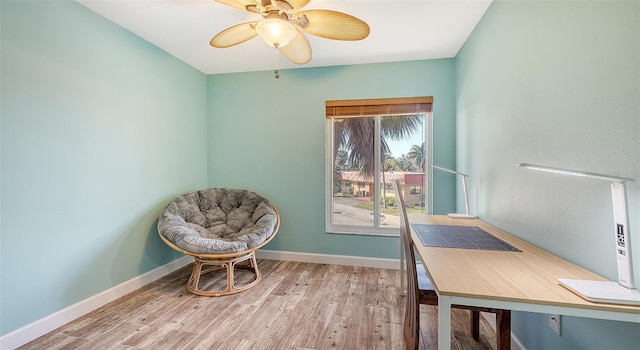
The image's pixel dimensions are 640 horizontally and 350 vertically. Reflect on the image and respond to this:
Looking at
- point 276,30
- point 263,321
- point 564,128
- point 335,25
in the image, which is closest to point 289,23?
point 276,30

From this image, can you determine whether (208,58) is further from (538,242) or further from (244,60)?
(538,242)

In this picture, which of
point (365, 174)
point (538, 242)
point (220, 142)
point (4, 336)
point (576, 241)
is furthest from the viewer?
point (220, 142)

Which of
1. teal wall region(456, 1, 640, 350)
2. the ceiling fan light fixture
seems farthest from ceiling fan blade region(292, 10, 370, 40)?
teal wall region(456, 1, 640, 350)

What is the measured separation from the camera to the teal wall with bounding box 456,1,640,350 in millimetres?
889

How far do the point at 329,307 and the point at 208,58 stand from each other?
2.84m

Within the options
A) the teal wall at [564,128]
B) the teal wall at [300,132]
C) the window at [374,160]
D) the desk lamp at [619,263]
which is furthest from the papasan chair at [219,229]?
the desk lamp at [619,263]

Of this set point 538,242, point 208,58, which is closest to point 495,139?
point 538,242

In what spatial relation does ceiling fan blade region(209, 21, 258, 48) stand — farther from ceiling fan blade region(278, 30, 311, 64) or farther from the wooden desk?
the wooden desk

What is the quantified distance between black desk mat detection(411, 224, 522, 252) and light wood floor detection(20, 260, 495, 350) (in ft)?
2.34

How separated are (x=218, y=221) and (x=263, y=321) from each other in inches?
51.6

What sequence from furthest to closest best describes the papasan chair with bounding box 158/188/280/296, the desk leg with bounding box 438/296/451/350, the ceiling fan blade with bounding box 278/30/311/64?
the papasan chair with bounding box 158/188/280/296 < the ceiling fan blade with bounding box 278/30/311/64 < the desk leg with bounding box 438/296/451/350

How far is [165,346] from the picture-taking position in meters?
1.59

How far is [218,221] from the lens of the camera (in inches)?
110

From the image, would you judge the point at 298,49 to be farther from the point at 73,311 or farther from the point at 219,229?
the point at 73,311
